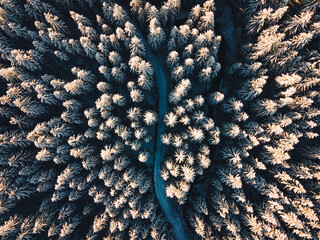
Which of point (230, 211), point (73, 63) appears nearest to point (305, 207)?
point (230, 211)

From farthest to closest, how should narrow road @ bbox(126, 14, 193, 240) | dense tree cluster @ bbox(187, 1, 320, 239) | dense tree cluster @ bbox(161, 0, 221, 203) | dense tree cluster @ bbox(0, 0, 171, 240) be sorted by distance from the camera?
1. narrow road @ bbox(126, 14, 193, 240)
2. dense tree cluster @ bbox(0, 0, 171, 240)
3. dense tree cluster @ bbox(161, 0, 221, 203)
4. dense tree cluster @ bbox(187, 1, 320, 239)

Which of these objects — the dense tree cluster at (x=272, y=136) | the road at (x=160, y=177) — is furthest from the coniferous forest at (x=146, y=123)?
the road at (x=160, y=177)

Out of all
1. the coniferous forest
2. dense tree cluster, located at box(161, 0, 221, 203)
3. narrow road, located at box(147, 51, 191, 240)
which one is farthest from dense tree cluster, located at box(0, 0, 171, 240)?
dense tree cluster, located at box(161, 0, 221, 203)

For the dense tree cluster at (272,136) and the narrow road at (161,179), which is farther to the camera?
the narrow road at (161,179)

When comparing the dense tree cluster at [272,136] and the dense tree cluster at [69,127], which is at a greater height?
the dense tree cluster at [69,127]

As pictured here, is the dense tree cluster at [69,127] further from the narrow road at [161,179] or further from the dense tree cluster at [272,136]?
the dense tree cluster at [272,136]

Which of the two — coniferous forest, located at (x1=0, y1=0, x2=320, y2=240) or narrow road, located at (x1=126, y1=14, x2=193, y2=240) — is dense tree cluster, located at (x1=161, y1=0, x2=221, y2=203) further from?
narrow road, located at (x1=126, y1=14, x2=193, y2=240)
